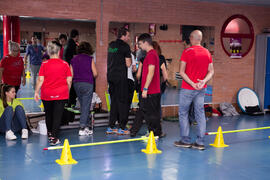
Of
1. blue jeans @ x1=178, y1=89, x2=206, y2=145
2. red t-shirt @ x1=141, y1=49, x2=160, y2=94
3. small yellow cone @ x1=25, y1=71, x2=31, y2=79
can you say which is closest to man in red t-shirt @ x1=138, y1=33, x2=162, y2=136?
red t-shirt @ x1=141, y1=49, x2=160, y2=94

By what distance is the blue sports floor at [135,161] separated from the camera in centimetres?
411

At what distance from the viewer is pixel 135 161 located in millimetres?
4660

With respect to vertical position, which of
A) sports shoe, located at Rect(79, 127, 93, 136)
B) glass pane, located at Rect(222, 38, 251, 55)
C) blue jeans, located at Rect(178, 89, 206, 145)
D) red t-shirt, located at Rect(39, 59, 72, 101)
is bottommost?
sports shoe, located at Rect(79, 127, 93, 136)

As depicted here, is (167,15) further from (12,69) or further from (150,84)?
(12,69)

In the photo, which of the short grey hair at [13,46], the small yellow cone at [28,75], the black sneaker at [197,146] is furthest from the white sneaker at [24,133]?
the black sneaker at [197,146]

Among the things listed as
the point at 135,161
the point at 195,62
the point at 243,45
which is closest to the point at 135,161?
the point at 135,161

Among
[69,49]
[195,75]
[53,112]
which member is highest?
[69,49]

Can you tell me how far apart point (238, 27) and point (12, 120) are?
6073 mm

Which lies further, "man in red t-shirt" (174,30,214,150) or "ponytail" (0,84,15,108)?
"ponytail" (0,84,15,108)

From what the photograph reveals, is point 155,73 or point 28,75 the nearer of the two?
point 155,73

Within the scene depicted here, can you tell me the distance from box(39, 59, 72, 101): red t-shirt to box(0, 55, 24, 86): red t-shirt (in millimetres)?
1548

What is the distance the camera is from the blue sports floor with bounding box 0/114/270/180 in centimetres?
411

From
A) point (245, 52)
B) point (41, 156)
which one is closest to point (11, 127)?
point (41, 156)

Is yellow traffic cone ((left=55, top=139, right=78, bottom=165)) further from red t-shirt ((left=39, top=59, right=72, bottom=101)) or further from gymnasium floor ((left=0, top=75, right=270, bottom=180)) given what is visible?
red t-shirt ((left=39, top=59, right=72, bottom=101))
